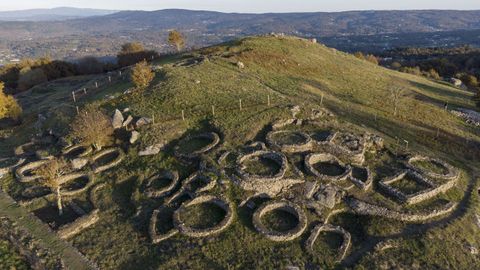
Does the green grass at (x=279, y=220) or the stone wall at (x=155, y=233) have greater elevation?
the stone wall at (x=155, y=233)

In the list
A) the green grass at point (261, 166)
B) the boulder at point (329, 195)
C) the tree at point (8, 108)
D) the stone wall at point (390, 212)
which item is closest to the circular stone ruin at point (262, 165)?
the green grass at point (261, 166)

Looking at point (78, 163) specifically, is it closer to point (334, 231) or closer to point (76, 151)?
point (76, 151)

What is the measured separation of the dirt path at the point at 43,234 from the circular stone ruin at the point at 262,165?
624 inches

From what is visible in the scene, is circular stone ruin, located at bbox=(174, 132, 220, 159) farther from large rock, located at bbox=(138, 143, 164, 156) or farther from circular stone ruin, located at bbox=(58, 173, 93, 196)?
circular stone ruin, located at bbox=(58, 173, 93, 196)

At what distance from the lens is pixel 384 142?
46312 millimetres

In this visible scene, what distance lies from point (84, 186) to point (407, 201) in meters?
31.5

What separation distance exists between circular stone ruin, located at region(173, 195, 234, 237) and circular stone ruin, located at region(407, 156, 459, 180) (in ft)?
67.5

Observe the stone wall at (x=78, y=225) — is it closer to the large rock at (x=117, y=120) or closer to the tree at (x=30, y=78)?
the large rock at (x=117, y=120)

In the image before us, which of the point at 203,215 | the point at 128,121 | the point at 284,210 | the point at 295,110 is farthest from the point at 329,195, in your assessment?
the point at 128,121

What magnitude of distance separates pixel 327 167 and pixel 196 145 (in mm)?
14843

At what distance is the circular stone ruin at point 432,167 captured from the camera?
39250 mm

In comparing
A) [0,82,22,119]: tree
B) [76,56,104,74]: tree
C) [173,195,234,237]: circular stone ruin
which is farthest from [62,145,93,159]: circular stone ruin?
[76,56,104,74]: tree

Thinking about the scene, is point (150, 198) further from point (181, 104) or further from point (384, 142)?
point (384, 142)

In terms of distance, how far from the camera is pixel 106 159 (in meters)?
43.0
